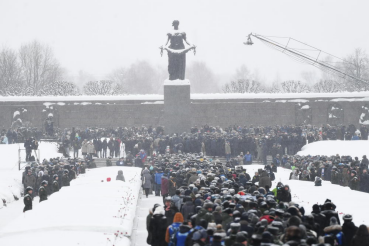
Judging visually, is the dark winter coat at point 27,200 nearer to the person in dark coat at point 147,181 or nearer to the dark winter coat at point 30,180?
the dark winter coat at point 30,180

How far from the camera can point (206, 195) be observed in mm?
13055

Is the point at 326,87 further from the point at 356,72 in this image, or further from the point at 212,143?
the point at 212,143

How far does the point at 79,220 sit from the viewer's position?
14.8 meters

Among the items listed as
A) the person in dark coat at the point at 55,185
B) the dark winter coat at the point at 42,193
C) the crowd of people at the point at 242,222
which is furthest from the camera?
the person in dark coat at the point at 55,185

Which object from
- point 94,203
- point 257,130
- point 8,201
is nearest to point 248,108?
point 257,130

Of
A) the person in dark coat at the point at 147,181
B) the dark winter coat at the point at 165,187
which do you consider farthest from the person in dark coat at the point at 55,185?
the dark winter coat at the point at 165,187

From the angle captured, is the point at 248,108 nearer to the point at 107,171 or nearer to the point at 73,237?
the point at 107,171

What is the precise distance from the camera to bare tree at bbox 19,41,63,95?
74.9 meters

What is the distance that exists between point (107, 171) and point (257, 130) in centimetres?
1059

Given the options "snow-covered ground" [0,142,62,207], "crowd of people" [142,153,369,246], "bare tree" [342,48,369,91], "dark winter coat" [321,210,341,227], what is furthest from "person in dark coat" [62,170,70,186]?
"bare tree" [342,48,369,91]

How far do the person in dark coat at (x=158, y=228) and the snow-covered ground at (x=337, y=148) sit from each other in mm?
19563

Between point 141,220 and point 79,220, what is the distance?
325 cm

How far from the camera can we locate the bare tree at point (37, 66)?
246 ft

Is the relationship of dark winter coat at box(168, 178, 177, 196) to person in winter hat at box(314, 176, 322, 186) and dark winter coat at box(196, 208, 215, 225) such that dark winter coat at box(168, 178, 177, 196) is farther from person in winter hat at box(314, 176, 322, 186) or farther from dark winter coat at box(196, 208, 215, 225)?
dark winter coat at box(196, 208, 215, 225)
